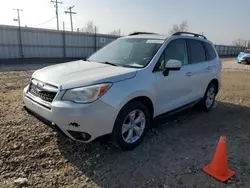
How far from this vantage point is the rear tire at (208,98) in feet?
17.9

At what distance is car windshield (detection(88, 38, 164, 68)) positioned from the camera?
149 inches

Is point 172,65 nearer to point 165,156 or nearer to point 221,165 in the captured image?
point 165,156

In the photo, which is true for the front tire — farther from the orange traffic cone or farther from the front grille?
the orange traffic cone

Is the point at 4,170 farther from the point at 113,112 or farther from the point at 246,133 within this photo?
the point at 246,133

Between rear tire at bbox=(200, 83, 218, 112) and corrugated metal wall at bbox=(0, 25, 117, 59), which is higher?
corrugated metal wall at bbox=(0, 25, 117, 59)

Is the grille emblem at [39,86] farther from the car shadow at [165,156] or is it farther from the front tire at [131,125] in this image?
the front tire at [131,125]

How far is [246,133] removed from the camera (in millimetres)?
4402

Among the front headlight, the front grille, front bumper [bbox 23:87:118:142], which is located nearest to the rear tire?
front bumper [bbox 23:87:118:142]

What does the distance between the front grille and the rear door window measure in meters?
2.87

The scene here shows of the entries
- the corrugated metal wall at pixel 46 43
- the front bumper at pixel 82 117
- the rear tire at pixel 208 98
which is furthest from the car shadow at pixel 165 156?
the corrugated metal wall at pixel 46 43

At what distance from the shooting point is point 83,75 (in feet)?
10.5

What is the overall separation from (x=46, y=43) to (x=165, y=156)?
2268 cm

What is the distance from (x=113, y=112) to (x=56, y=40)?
23.2 m

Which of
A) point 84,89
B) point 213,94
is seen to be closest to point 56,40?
point 213,94
